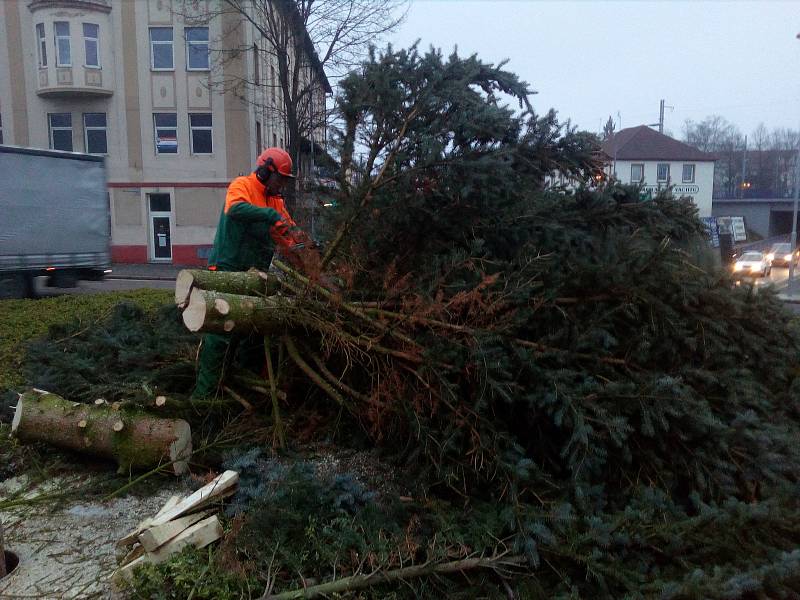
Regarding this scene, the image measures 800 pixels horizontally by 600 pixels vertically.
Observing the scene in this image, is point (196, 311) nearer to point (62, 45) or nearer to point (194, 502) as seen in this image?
point (194, 502)

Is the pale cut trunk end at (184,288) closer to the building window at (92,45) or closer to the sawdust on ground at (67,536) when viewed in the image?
the sawdust on ground at (67,536)

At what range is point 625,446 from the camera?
3.23m

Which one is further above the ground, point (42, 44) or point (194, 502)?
point (42, 44)

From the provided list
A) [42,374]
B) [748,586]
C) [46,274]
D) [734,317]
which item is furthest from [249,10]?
[748,586]

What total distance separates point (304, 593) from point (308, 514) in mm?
438

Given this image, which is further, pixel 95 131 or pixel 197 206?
pixel 197 206

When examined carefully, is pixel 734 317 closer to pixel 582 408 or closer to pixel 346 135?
pixel 582 408

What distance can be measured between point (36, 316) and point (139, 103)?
20004 mm

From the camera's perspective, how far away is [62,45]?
24.4 meters

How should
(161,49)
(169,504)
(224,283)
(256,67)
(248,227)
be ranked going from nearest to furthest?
(169,504)
(224,283)
(248,227)
(256,67)
(161,49)

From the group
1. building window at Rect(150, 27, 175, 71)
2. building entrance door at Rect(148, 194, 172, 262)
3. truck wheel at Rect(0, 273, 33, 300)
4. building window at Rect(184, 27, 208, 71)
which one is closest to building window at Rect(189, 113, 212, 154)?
building window at Rect(184, 27, 208, 71)

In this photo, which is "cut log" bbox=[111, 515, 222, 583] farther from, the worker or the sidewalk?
the sidewalk

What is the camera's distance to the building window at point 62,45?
2428cm

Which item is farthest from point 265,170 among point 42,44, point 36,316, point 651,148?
point 651,148
